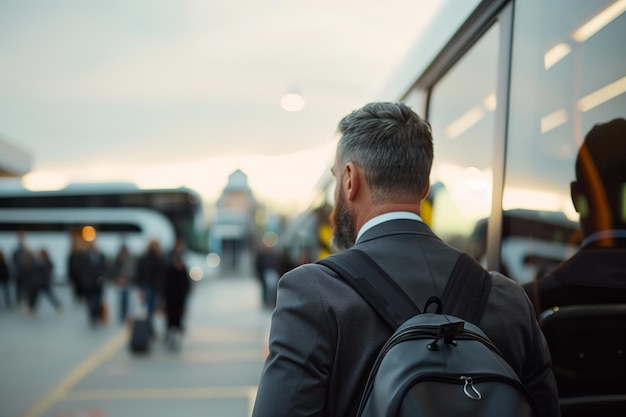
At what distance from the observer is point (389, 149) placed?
1.42 m

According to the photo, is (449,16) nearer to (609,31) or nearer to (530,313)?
(609,31)

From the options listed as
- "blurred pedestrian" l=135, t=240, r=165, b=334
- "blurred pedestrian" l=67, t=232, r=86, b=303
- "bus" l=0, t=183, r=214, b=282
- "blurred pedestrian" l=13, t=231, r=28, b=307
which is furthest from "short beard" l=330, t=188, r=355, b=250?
"bus" l=0, t=183, r=214, b=282

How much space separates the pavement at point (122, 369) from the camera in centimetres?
679

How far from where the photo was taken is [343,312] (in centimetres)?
129

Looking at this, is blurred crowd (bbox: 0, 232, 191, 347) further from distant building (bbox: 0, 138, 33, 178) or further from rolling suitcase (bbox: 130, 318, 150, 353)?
distant building (bbox: 0, 138, 33, 178)

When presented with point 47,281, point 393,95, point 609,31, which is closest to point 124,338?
point 47,281

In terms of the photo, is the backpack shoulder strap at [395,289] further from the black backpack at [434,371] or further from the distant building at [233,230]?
the distant building at [233,230]

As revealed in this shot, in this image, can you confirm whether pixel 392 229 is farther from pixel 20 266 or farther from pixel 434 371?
pixel 20 266

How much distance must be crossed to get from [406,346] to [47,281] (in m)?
17.0

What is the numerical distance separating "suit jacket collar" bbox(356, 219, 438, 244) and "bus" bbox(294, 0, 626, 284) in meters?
0.60

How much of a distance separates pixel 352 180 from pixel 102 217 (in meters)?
24.3

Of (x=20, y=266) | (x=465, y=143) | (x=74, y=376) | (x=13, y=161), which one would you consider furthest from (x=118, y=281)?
(x=465, y=143)

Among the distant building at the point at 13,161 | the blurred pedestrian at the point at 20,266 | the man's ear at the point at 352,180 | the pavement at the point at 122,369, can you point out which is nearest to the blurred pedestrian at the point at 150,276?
the pavement at the point at 122,369

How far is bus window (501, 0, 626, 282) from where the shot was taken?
163 cm
